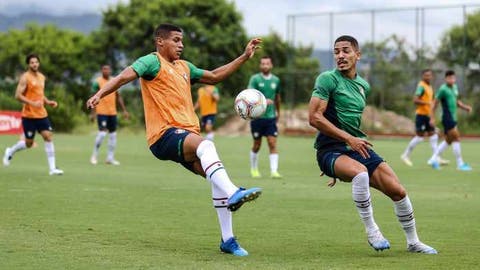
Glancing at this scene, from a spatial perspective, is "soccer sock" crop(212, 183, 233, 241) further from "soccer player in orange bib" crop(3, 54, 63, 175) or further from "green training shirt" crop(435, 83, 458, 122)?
"green training shirt" crop(435, 83, 458, 122)

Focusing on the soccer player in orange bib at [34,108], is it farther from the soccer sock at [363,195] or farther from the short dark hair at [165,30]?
the soccer sock at [363,195]

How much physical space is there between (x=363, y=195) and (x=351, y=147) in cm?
49

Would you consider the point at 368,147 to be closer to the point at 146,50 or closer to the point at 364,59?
the point at 364,59

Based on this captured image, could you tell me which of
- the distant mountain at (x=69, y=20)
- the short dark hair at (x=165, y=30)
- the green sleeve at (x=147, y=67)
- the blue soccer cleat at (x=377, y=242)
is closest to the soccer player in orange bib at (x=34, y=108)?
the short dark hair at (x=165, y=30)

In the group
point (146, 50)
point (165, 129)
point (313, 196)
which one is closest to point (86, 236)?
point (165, 129)

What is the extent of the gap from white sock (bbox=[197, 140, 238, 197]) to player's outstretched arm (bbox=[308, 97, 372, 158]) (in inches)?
40.9

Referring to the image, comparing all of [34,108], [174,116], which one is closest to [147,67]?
[174,116]

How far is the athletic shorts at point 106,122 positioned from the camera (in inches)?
993

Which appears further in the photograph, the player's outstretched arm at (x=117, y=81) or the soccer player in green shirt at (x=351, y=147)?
the soccer player in green shirt at (x=351, y=147)

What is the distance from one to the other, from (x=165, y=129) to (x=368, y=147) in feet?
6.67

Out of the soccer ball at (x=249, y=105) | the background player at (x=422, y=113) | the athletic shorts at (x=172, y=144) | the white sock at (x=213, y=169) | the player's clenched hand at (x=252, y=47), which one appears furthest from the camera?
the background player at (x=422, y=113)

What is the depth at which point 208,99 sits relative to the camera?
32.3m

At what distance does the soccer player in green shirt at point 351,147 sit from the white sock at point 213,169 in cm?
105

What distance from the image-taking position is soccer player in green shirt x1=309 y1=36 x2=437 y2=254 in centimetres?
958
